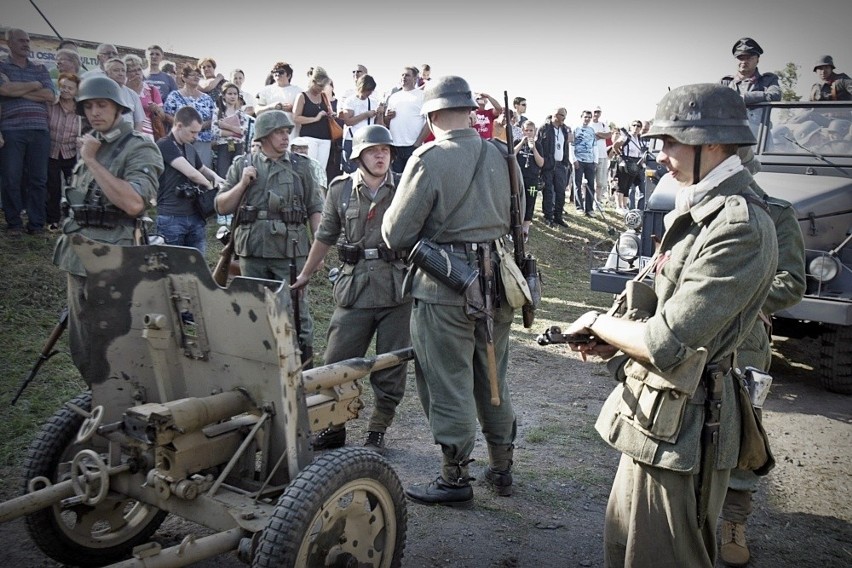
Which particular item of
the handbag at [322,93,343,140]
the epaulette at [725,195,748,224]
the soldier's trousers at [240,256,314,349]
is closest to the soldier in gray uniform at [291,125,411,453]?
the soldier's trousers at [240,256,314,349]

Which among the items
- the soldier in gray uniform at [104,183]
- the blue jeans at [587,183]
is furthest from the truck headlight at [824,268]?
the blue jeans at [587,183]

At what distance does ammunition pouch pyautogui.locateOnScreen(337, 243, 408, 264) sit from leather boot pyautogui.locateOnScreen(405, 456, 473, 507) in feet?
4.47

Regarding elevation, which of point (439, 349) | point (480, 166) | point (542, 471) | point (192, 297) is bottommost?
point (542, 471)

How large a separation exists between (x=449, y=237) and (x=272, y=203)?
2.18 m

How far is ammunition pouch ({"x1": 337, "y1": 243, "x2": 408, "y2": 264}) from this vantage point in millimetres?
5012

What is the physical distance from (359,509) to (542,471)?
2036mm

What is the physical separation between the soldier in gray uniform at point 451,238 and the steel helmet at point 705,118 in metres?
1.64

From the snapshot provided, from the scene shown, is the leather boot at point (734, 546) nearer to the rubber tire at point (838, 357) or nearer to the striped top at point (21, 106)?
the rubber tire at point (838, 357)

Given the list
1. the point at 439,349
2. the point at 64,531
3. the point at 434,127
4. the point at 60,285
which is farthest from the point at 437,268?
the point at 60,285

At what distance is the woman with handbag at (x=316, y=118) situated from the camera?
991 centimetres

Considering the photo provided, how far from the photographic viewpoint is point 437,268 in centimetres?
406

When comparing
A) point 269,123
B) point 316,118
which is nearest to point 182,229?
point 269,123

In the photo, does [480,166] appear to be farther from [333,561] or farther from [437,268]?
[333,561]

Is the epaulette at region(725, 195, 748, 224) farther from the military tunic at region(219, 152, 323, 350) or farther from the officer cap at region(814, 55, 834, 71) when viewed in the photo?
the officer cap at region(814, 55, 834, 71)
